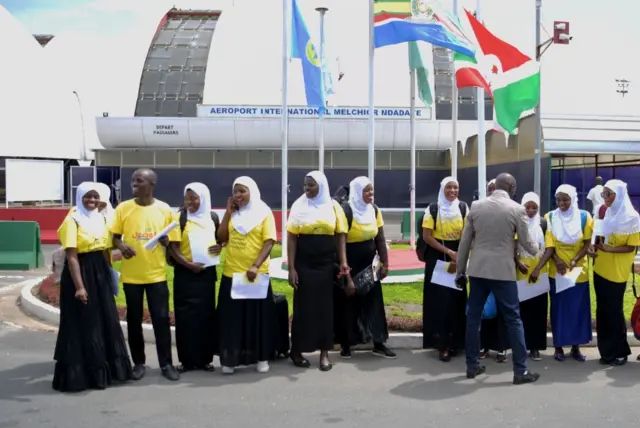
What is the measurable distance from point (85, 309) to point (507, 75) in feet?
19.2

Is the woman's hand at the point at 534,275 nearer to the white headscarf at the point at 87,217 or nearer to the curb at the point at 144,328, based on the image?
the curb at the point at 144,328

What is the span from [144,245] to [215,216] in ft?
2.56

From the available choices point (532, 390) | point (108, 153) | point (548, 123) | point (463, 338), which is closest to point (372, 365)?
point (463, 338)

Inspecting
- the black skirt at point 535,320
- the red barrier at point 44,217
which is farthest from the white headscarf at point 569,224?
the red barrier at point 44,217

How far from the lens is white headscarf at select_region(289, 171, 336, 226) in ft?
20.9

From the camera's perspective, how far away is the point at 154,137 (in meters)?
31.6

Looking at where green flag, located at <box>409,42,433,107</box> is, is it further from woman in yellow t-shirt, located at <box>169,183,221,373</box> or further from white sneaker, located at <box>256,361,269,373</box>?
white sneaker, located at <box>256,361,269,373</box>

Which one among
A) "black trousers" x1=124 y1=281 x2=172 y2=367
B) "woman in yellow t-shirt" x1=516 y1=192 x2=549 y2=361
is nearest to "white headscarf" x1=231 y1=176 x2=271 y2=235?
"black trousers" x1=124 y1=281 x2=172 y2=367

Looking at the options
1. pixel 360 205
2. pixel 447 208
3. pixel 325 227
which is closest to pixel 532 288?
pixel 447 208

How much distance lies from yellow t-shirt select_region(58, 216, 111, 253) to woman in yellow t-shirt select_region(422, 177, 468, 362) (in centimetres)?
304

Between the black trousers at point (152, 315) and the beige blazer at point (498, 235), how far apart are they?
2.73 metres

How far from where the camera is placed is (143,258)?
235 inches

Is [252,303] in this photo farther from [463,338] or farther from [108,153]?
[108,153]

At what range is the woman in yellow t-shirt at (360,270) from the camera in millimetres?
6711
